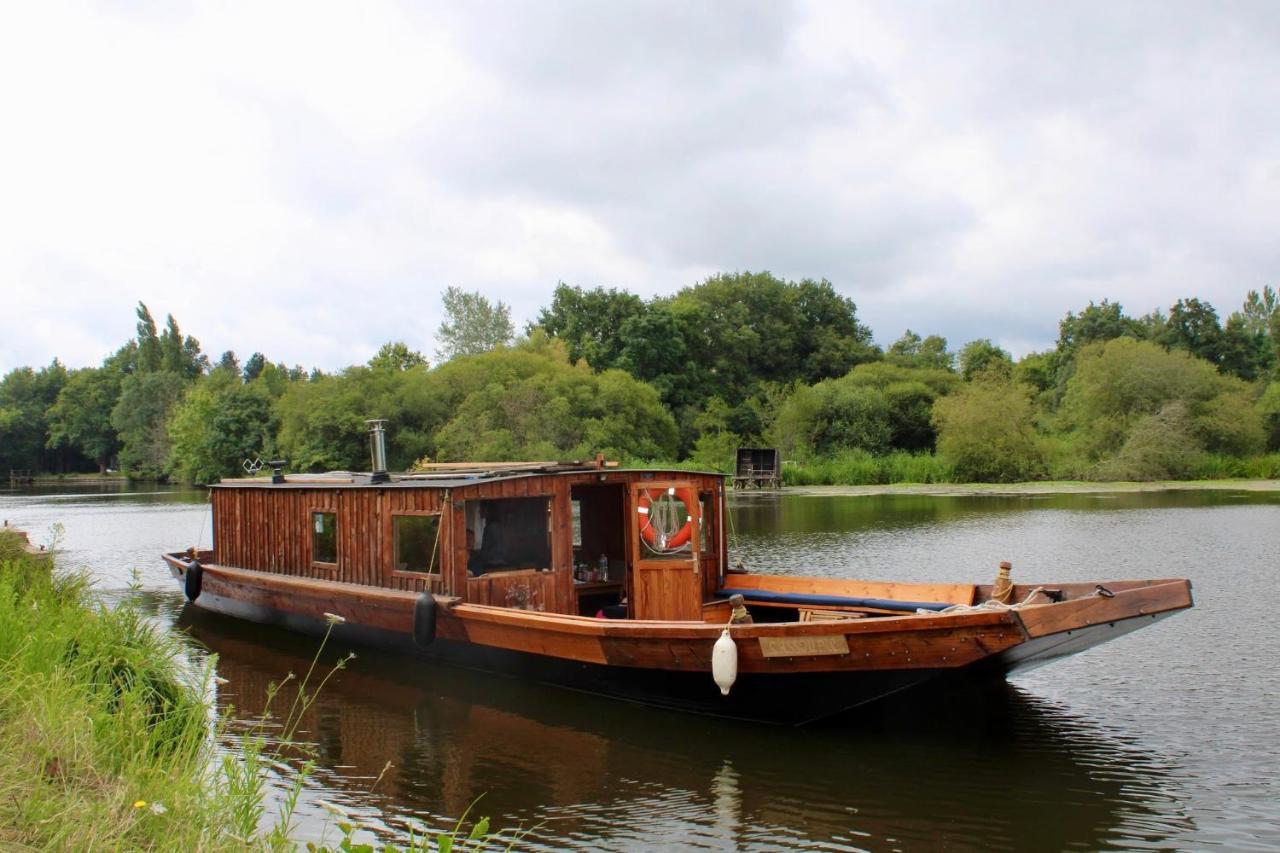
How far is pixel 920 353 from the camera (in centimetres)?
7181

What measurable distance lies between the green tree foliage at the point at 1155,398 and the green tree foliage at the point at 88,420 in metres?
77.5

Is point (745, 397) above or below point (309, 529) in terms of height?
above

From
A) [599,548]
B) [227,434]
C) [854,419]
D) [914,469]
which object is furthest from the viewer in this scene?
[227,434]

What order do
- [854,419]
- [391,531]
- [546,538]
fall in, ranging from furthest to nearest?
[854,419], [391,531], [546,538]

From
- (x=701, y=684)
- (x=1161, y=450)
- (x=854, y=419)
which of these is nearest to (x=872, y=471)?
(x=854, y=419)

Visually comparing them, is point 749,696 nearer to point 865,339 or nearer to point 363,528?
point 363,528

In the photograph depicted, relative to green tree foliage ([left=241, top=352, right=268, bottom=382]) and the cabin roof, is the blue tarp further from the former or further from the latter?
green tree foliage ([left=241, top=352, right=268, bottom=382])

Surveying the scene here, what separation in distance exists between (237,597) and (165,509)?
29.2 m

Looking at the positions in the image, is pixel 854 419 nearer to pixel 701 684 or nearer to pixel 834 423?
pixel 834 423

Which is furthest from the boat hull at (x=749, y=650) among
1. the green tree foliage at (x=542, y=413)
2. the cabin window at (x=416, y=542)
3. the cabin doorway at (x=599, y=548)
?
the green tree foliage at (x=542, y=413)

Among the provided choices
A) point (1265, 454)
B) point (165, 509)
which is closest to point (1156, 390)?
point (1265, 454)

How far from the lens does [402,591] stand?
37.3ft

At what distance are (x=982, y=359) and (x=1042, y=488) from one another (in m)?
26.9

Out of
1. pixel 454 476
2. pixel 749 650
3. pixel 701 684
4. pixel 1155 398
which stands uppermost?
pixel 1155 398
